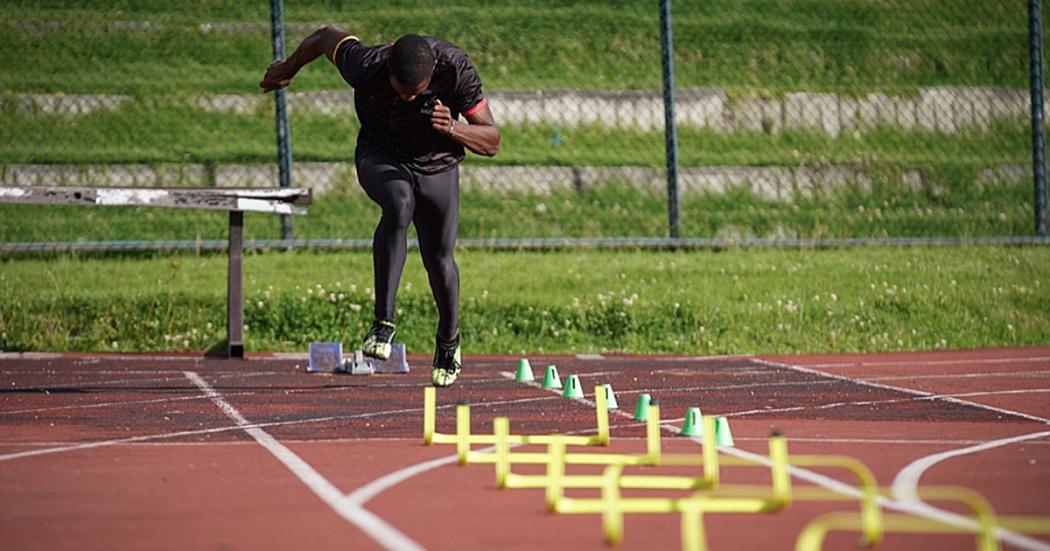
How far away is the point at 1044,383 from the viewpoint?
12.5 meters

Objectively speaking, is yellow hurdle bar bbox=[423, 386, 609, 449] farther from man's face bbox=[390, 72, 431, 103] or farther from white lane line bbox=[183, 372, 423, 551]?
man's face bbox=[390, 72, 431, 103]

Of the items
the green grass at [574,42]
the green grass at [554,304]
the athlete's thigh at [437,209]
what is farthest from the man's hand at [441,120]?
the green grass at [574,42]

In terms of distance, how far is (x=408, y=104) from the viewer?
1002 cm

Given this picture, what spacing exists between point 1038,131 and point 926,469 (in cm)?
1220

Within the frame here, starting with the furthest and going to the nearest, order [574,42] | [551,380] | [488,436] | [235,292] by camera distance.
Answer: [574,42] → [235,292] → [551,380] → [488,436]

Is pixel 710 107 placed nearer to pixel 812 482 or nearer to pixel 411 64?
pixel 411 64

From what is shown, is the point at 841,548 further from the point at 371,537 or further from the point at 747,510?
the point at 371,537

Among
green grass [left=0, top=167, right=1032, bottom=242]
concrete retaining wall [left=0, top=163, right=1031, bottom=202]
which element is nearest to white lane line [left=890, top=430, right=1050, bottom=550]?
green grass [left=0, top=167, right=1032, bottom=242]

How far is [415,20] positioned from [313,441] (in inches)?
515

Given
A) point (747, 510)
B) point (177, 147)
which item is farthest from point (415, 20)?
point (747, 510)

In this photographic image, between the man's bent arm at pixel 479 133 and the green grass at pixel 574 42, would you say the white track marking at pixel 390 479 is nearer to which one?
the man's bent arm at pixel 479 133

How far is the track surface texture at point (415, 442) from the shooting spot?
5.92m

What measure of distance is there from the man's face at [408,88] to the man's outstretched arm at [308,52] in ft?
2.47

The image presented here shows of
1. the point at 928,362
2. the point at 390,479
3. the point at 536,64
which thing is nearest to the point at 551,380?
the point at 928,362
